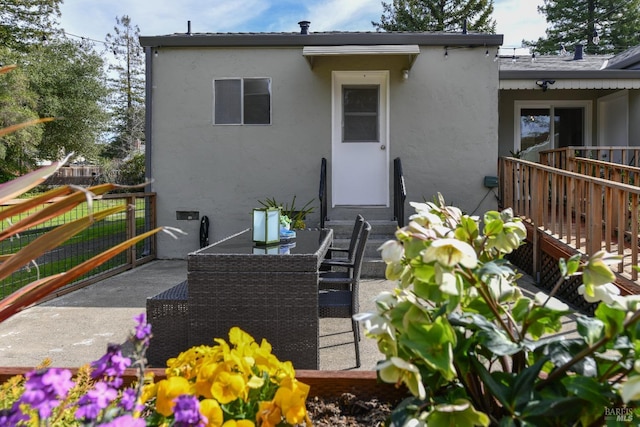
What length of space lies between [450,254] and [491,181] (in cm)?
669

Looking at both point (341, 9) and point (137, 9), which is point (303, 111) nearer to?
point (341, 9)

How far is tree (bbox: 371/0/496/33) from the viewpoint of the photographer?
24.5 meters

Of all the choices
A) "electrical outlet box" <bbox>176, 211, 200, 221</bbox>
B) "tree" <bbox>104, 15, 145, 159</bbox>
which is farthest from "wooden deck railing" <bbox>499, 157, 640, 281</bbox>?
"tree" <bbox>104, 15, 145, 159</bbox>

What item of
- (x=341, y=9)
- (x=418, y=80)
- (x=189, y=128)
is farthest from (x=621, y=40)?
(x=189, y=128)

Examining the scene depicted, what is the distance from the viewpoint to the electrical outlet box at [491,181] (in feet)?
23.9

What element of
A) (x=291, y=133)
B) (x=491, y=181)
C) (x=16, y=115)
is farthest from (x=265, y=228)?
(x=16, y=115)

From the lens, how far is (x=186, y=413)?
32.5 inches

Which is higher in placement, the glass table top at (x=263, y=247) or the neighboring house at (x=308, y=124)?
the neighboring house at (x=308, y=124)

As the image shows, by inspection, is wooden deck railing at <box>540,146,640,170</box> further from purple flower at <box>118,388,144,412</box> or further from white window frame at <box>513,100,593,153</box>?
purple flower at <box>118,388,144,412</box>

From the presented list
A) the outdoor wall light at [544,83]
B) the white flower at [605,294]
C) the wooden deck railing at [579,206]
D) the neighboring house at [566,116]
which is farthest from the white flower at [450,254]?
the neighboring house at [566,116]

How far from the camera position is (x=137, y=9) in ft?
102

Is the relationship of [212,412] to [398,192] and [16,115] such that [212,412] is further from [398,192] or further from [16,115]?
[16,115]

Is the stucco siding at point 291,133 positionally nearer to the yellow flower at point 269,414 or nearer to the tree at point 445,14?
the yellow flower at point 269,414

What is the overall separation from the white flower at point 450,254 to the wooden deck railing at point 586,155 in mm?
7189
